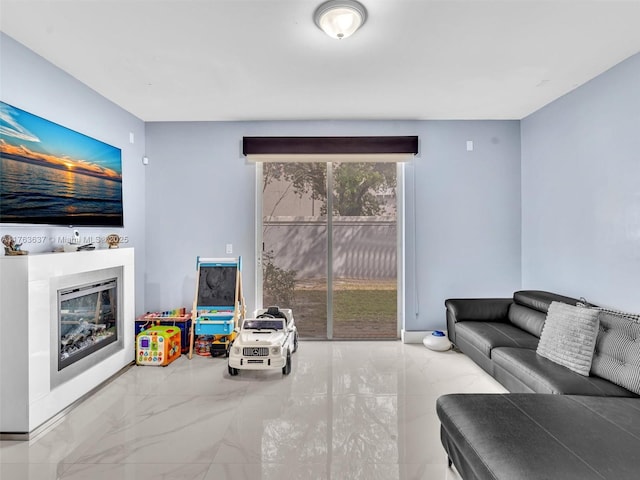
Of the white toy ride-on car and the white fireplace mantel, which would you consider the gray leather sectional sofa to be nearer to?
the white toy ride-on car

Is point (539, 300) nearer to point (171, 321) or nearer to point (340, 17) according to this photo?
point (340, 17)

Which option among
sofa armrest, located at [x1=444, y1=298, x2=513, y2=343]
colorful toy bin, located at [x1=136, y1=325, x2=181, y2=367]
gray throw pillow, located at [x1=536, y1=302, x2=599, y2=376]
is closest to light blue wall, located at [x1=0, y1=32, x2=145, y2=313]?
colorful toy bin, located at [x1=136, y1=325, x2=181, y2=367]

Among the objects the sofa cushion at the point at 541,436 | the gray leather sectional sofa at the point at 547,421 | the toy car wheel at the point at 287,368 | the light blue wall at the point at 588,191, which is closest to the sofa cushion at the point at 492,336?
the gray leather sectional sofa at the point at 547,421

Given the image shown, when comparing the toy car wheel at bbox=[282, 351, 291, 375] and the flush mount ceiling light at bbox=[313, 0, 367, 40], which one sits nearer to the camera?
the flush mount ceiling light at bbox=[313, 0, 367, 40]

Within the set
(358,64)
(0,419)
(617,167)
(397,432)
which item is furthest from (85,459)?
(617,167)

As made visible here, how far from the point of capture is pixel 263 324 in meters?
3.38

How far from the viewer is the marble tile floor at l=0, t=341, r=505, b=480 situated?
75.9 inches

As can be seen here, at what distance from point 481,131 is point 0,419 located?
534 cm

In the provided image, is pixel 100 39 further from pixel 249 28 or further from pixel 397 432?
pixel 397 432

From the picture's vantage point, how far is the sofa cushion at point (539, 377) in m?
2.09

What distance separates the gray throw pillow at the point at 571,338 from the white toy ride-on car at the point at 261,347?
7.22ft

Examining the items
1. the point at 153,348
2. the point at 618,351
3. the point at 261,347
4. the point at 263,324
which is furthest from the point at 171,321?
the point at 618,351

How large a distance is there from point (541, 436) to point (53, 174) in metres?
3.75

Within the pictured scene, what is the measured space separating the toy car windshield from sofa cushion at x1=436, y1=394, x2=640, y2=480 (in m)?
1.85
